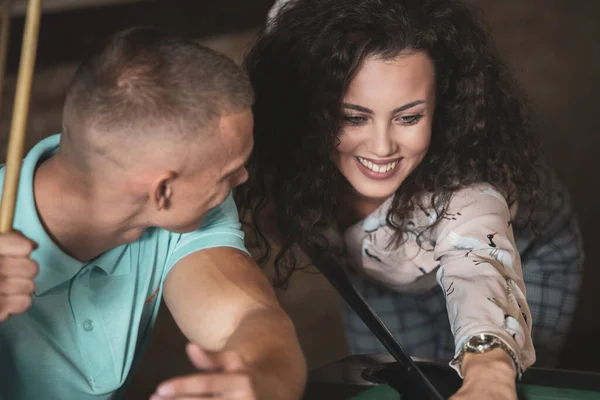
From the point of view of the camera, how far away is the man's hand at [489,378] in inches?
55.7

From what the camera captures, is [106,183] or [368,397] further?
[368,397]

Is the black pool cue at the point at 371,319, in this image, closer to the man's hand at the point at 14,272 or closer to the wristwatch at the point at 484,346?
the wristwatch at the point at 484,346

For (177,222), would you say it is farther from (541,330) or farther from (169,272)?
(541,330)

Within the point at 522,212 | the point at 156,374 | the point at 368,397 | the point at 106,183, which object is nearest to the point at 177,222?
the point at 106,183

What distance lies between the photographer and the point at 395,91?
1.66m

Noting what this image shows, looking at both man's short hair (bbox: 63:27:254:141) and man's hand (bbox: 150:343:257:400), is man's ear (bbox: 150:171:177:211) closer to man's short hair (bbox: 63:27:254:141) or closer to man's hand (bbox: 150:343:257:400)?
man's short hair (bbox: 63:27:254:141)

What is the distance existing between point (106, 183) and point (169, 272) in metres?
0.26

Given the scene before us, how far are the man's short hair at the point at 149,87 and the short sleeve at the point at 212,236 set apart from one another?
0.94 feet

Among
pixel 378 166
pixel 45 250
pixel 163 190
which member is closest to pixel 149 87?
pixel 163 190

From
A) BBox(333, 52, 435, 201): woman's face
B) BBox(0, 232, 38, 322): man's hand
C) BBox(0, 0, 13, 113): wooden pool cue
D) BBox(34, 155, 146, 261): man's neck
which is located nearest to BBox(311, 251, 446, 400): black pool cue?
BBox(333, 52, 435, 201): woman's face

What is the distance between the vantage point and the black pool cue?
1533mm

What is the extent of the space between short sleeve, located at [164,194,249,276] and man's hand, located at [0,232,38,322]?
1.13ft

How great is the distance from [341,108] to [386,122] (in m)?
0.09

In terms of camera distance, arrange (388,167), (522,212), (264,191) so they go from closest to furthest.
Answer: (388,167)
(264,191)
(522,212)
